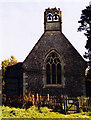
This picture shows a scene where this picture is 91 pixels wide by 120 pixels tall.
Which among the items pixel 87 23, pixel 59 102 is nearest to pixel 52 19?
pixel 87 23

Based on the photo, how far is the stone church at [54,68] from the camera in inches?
595

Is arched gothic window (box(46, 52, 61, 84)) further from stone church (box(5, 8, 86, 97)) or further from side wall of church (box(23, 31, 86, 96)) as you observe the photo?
side wall of church (box(23, 31, 86, 96))

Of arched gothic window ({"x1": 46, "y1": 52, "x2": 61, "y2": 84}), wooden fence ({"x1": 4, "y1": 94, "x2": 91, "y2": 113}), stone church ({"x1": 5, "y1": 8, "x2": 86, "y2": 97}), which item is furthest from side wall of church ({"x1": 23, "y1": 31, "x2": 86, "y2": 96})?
wooden fence ({"x1": 4, "y1": 94, "x2": 91, "y2": 113})

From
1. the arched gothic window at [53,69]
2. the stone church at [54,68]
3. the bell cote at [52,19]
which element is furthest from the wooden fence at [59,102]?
the bell cote at [52,19]

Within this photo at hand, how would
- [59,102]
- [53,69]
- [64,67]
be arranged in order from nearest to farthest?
[59,102] → [64,67] → [53,69]

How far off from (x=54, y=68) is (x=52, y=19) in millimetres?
5656

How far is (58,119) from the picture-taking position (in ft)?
32.5

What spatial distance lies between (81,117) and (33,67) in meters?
7.27

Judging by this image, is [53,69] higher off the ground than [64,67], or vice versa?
[64,67]

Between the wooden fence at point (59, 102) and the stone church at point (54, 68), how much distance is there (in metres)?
1.64

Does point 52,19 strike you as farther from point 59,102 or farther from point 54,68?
point 59,102

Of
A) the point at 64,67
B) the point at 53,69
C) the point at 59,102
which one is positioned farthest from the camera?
the point at 53,69

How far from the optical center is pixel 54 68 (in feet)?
51.6

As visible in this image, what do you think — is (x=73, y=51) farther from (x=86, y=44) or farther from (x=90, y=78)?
(x=90, y=78)
